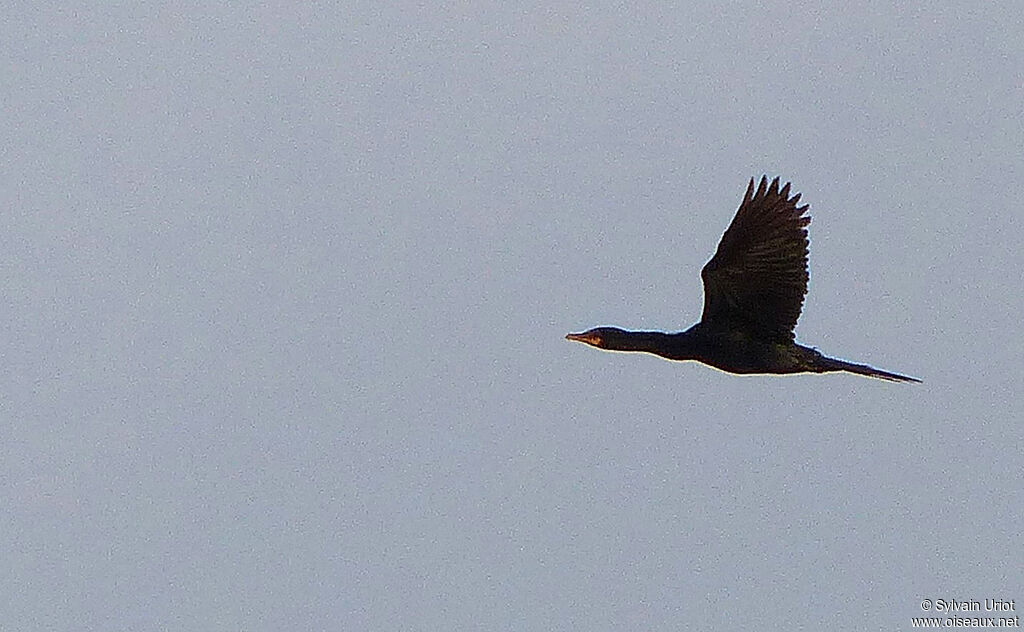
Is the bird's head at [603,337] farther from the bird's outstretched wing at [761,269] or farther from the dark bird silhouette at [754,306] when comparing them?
the bird's outstretched wing at [761,269]

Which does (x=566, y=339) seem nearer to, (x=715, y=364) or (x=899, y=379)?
(x=715, y=364)

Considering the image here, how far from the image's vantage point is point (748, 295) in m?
23.0

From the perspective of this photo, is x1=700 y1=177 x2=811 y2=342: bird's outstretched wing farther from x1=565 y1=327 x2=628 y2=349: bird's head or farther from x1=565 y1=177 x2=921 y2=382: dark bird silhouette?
x1=565 y1=327 x2=628 y2=349: bird's head

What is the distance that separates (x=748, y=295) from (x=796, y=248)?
70cm

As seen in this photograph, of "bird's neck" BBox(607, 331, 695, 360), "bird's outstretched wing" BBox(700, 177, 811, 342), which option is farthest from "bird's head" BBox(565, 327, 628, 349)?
"bird's outstretched wing" BBox(700, 177, 811, 342)

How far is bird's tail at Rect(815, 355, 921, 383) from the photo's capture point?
2272cm

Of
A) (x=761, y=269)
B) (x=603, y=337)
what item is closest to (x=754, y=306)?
(x=761, y=269)

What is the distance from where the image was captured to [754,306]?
2298 cm

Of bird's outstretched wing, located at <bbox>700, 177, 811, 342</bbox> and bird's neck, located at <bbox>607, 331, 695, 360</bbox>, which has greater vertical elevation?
bird's outstretched wing, located at <bbox>700, 177, 811, 342</bbox>

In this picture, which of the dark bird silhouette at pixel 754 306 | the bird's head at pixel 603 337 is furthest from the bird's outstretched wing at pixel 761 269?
the bird's head at pixel 603 337

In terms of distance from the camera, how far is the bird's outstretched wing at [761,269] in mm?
22641

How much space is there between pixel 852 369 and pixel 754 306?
1159 millimetres

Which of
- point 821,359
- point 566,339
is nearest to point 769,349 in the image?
point 821,359

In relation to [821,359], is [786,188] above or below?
above
